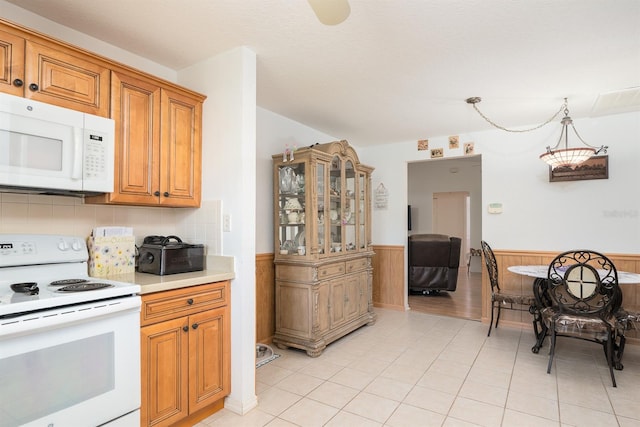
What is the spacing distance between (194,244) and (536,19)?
2.51 m

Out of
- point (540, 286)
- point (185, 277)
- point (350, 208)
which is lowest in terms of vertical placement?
point (540, 286)

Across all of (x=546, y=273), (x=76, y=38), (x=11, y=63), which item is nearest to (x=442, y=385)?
(x=546, y=273)

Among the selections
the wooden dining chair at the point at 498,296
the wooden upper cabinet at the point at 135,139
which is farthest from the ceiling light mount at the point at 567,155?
the wooden upper cabinet at the point at 135,139

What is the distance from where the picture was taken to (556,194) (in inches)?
154

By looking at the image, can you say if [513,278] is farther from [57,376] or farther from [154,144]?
[57,376]

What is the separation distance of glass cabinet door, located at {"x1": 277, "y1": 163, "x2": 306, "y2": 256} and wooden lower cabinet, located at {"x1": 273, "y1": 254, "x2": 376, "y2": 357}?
0.19m

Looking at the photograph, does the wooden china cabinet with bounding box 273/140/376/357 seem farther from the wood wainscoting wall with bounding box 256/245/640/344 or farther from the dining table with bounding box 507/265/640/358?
the dining table with bounding box 507/265/640/358

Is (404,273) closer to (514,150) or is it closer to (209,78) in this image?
(514,150)

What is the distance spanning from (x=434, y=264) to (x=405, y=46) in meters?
4.18

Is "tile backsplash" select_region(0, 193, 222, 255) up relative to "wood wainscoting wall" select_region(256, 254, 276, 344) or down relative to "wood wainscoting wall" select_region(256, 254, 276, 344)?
up

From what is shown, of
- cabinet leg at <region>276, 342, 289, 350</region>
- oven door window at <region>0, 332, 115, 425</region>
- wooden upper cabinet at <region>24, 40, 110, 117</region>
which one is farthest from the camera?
cabinet leg at <region>276, 342, 289, 350</region>

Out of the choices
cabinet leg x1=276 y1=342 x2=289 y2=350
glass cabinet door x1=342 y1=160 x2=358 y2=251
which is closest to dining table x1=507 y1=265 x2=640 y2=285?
glass cabinet door x1=342 y1=160 x2=358 y2=251

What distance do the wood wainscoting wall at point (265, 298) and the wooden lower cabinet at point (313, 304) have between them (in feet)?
0.39

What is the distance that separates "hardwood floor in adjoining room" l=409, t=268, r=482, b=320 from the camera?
4.72 metres
